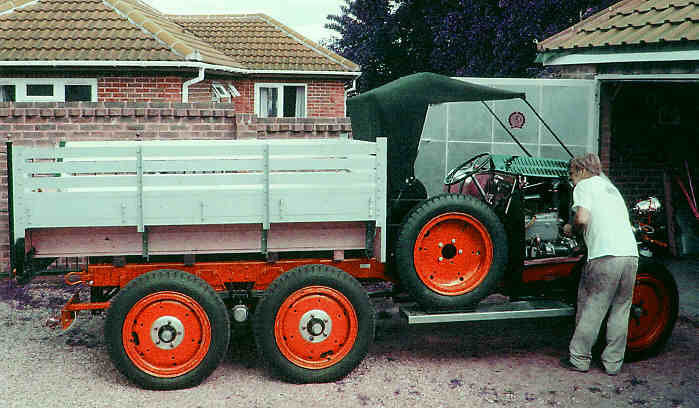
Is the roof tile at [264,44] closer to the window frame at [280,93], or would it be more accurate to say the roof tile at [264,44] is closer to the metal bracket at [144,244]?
the window frame at [280,93]

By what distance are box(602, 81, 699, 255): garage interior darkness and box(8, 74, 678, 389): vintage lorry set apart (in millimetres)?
5242

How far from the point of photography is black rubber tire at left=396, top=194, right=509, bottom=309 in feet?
20.6

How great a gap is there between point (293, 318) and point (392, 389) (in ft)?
3.13

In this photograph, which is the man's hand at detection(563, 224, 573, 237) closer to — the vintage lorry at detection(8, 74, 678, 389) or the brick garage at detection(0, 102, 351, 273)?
the vintage lorry at detection(8, 74, 678, 389)

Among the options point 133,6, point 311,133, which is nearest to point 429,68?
point 133,6

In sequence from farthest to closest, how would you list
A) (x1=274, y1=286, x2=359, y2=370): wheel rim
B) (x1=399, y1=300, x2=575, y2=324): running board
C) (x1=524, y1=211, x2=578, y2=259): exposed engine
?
(x1=524, y1=211, x2=578, y2=259): exposed engine < (x1=399, y1=300, x2=575, y2=324): running board < (x1=274, y1=286, x2=359, y2=370): wheel rim

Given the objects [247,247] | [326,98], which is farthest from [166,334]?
[326,98]

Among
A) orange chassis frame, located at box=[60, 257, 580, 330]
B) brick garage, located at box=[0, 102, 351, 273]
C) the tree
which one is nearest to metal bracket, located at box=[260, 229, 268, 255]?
orange chassis frame, located at box=[60, 257, 580, 330]

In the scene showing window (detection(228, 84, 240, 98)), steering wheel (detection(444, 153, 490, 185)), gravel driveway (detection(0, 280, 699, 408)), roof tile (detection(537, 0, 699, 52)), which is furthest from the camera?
window (detection(228, 84, 240, 98))

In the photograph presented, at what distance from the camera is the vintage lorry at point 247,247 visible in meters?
5.96

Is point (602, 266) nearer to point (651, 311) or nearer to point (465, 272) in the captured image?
point (651, 311)

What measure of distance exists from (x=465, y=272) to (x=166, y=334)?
96.9 inches

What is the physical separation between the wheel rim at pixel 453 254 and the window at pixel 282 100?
14870 mm

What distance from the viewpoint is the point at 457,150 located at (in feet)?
35.7
